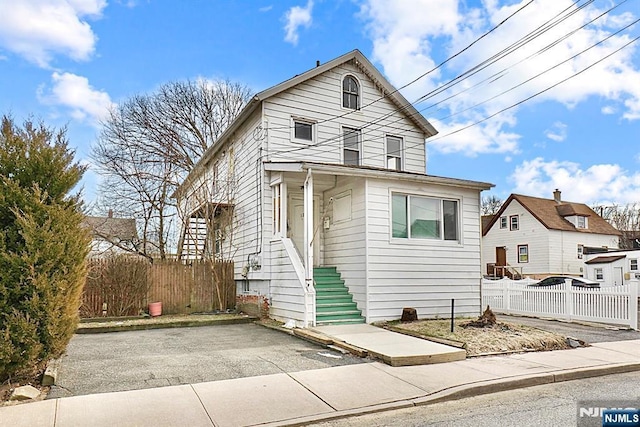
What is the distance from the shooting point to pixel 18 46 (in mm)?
12312

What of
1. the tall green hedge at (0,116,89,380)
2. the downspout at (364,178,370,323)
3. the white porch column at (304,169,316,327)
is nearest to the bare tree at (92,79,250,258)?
the white porch column at (304,169,316,327)

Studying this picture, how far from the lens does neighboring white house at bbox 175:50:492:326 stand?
10.8 m

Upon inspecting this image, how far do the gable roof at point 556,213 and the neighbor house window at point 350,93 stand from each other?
21039mm

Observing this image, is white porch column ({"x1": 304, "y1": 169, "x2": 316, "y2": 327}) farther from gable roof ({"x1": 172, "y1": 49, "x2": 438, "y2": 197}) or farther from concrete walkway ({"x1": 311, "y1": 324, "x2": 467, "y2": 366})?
gable roof ({"x1": 172, "y1": 49, "x2": 438, "y2": 197})

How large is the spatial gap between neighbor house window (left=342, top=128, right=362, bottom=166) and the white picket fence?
638cm

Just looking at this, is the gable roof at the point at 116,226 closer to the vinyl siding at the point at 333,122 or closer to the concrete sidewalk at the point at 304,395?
the vinyl siding at the point at 333,122

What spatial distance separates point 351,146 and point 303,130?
5.61 ft

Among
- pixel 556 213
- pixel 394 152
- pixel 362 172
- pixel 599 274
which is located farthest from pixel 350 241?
pixel 556 213

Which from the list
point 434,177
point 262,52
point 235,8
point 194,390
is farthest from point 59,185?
point 262,52

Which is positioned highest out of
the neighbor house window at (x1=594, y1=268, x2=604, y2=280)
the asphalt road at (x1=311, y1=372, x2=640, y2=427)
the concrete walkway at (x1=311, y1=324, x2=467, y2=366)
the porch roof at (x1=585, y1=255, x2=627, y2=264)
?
the porch roof at (x1=585, y1=255, x2=627, y2=264)

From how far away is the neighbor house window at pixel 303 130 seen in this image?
13.6 m

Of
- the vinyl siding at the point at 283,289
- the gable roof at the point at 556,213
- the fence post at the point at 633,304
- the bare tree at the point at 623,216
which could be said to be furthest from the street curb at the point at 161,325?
the bare tree at the point at 623,216

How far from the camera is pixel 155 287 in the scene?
13211mm

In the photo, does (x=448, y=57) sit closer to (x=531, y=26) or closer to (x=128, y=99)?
(x=531, y=26)
